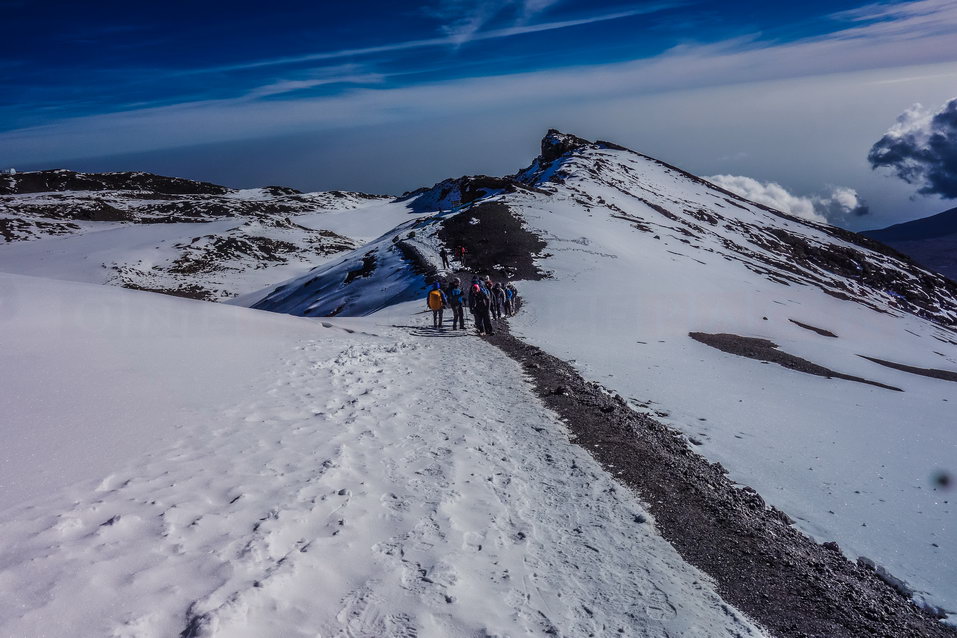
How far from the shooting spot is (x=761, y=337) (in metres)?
26.7

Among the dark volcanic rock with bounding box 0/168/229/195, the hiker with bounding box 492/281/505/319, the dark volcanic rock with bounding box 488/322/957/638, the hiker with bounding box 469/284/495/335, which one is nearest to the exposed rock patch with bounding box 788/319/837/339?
the hiker with bounding box 492/281/505/319

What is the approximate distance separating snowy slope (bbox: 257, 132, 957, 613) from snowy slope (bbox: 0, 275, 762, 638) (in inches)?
149

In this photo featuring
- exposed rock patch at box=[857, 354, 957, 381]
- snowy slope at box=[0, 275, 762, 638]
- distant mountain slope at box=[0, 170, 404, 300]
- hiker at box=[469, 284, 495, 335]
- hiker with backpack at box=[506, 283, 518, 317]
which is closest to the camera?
snowy slope at box=[0, 275, 762, 638]

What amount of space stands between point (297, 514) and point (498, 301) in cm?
1991

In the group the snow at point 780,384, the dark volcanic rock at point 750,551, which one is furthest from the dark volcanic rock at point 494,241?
the dark volcanic rock at point 750,551

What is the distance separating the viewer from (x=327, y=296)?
41094 mm

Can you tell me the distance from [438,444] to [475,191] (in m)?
67.6

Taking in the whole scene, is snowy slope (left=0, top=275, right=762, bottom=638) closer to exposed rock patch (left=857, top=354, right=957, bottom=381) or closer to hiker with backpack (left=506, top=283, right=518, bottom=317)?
hiker with backpack (left=506, top=283, right=518, bottom=317)

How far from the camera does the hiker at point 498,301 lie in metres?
24.9

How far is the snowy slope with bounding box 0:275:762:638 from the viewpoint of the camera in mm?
4582

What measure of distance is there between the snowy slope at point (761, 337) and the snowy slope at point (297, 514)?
12.4 ft

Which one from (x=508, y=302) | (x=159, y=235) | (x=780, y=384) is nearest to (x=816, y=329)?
(x=780, y=384)

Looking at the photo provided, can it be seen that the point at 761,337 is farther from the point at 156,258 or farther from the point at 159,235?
the point at 159,235

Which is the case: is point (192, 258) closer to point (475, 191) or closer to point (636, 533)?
point (475, 191)
